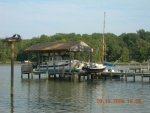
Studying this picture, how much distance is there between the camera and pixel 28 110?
91.9 feet

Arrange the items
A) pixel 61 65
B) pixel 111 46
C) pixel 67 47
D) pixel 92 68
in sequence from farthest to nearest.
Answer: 1. pixel 111 46
2. pixel 61 65
3. pixel 92 68
4. pixel 67 47

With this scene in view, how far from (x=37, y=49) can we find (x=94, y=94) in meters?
23.2

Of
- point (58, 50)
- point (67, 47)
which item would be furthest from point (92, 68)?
point (58, 50)

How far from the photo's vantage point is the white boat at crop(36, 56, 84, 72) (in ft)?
189

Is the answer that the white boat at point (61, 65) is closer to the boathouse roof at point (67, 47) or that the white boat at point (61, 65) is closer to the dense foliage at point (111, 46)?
the boathouse roof at point (67, 47)

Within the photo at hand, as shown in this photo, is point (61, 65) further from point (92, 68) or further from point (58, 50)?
point (92, 68)

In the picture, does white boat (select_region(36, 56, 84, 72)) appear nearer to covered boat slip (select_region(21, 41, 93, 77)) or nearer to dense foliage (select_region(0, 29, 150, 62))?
covered boat slip (select_region(21, 41, 93, 77))

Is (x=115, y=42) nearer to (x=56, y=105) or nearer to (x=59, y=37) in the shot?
(x=59, y=37)

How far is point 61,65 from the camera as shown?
59.0m

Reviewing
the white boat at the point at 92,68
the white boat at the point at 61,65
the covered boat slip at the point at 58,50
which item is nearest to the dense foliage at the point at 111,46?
the covered boat slip at the point at 58,50

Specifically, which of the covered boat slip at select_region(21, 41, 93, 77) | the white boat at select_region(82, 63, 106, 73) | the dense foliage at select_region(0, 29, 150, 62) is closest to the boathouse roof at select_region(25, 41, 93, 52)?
the covered boat slip at select_region(21, 41, 93, 77)

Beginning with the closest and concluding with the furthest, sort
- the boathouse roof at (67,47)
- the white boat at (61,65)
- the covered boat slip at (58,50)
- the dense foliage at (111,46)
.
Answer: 1. the boathouse roof at (67,47)
2. the covered boat slip at (58,50)
3. the white boat at (61,65)
4. the dense foliage at (111,46)

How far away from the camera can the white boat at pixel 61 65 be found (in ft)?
189

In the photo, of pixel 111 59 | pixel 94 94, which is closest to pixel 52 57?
pixel 94 94
